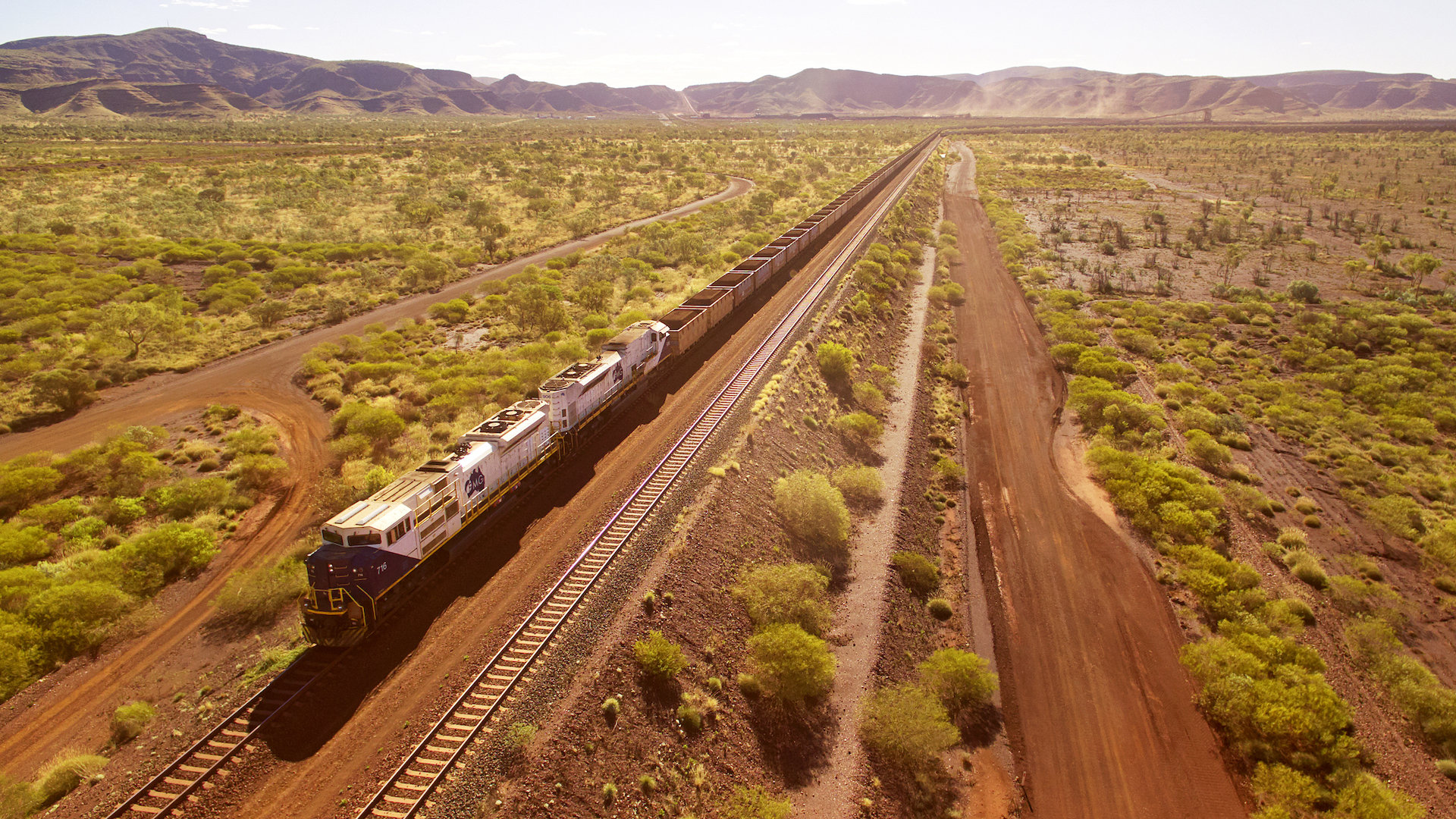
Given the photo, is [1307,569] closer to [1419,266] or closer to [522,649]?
[522,649]

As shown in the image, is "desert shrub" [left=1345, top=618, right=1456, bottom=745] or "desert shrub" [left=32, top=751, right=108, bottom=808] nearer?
"desert shrub" [left=32, top=751, right=108, bottom=808]

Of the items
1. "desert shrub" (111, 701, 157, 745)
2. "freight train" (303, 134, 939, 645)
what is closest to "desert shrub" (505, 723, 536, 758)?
"freight train" (303, 134, 939, 645)

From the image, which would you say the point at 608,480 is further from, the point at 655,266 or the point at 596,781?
the point at 655,266

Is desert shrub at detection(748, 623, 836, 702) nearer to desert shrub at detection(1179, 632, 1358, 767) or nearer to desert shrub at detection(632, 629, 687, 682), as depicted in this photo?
desert shrub at detection(632, 629, 687, 682)

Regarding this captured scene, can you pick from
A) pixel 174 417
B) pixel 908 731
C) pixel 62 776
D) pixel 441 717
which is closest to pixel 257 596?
pixel 62 776

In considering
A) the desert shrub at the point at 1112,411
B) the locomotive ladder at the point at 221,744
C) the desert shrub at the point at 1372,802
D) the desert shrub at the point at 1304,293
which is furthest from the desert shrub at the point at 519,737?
the desert shrub at the point at 1304,293

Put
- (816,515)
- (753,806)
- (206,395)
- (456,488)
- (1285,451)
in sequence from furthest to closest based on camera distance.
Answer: (206,395), (1285,451), (816,515), (456,488), (753,806)

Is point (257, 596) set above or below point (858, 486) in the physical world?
above
